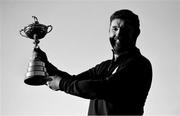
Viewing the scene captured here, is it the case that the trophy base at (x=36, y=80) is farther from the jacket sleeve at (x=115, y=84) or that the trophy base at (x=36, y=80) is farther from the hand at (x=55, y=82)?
the jacket sleeve at (x=115, y=84)

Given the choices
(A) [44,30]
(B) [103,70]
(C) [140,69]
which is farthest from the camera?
(A) [44,30]

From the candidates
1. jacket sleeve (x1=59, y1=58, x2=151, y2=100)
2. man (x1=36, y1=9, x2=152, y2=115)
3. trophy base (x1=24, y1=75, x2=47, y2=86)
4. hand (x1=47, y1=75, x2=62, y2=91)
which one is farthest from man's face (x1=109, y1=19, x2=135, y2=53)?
trophy base (x1=24, y1=75, x2=47, y2=86)

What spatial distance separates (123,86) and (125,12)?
2.17 feet

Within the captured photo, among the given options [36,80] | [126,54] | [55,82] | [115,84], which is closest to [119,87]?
[115,84]

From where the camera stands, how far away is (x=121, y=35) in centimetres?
318

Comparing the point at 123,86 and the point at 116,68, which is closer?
the point at 123,86

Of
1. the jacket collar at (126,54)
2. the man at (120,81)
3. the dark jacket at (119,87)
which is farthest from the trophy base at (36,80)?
the jacket collar at (126,54)

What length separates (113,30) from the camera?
3.23 m

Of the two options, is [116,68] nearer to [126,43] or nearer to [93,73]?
[126,43]

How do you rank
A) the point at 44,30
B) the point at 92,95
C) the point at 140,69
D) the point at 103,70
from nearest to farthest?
the point at 92,95 < the point at 140,69 < the point at 103,70 < the point at 44,30

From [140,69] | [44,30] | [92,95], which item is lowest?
[92,95]

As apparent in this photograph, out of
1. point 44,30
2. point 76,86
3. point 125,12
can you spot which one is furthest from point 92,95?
point 44,30

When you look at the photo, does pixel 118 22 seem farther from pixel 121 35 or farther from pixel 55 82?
pixel 55 82

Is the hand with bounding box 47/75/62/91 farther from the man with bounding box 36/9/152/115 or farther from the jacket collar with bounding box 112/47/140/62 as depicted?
the jacket collar with bounding box 112/47/140/62
